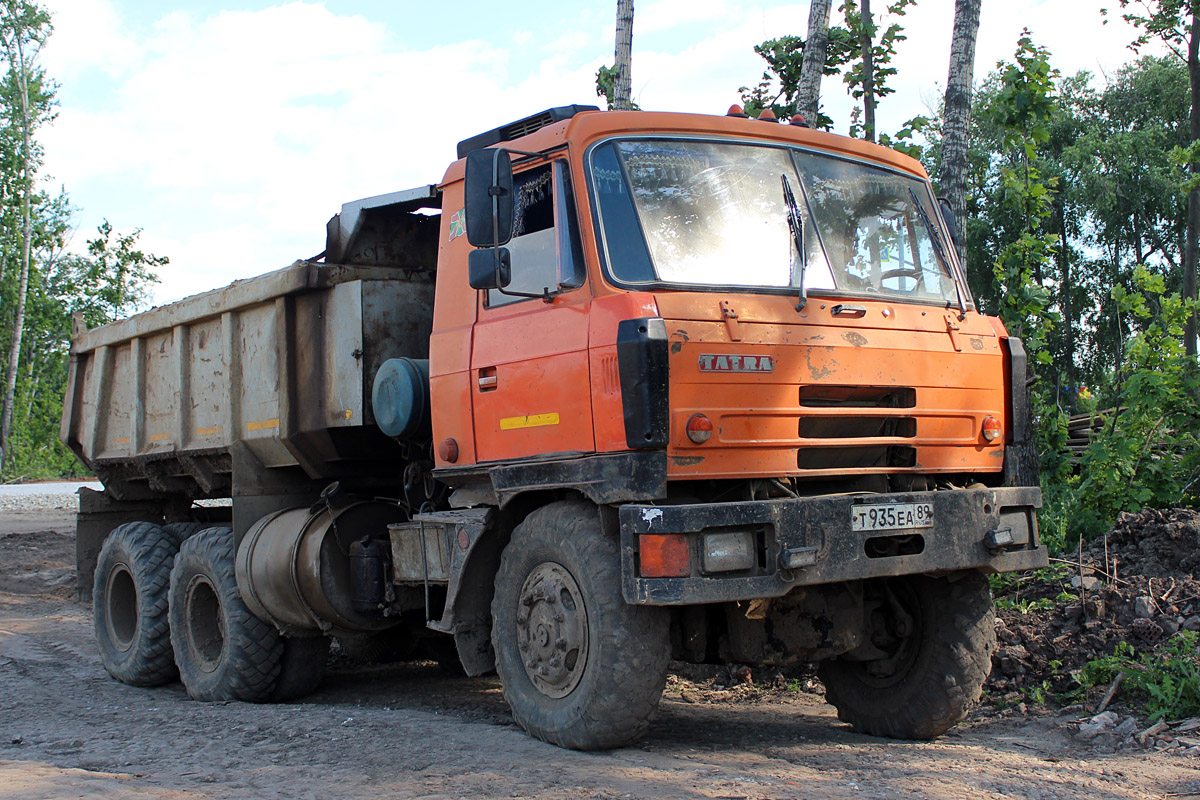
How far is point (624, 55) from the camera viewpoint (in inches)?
504

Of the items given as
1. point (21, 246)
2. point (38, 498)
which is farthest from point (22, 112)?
point (38, 498)

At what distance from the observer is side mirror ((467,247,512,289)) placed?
16.1ft

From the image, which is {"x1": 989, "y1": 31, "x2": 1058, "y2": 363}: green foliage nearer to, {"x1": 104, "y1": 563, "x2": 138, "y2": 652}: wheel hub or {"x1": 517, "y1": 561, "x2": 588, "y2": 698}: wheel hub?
{"x1": 517, "y1": 561, "x2": 588, "y2": 698}: wheel hub

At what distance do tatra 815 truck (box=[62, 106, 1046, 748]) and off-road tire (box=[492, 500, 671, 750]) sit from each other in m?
0.01

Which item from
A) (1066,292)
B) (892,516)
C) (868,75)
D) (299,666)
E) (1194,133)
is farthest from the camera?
(1066,292)

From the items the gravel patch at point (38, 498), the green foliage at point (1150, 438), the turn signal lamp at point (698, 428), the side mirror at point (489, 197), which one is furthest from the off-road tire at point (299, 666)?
the gravel patch at point (38, 498)

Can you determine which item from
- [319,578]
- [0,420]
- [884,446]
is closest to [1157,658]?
[884,446]

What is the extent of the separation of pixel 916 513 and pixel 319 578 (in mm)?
3404

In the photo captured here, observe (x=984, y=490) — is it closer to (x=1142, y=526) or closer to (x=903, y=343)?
(x=903, y=343)

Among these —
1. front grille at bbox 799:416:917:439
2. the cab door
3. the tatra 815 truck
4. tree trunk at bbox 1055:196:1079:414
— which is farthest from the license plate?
tree trunk at bbox 1055:196:1079:414

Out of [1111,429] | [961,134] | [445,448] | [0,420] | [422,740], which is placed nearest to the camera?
[422,740]

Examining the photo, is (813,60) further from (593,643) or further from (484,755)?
(484,755)

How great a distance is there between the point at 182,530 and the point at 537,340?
4493mm

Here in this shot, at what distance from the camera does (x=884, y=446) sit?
198 inches
